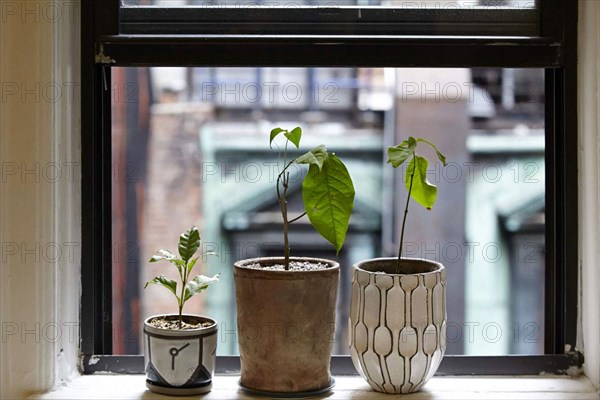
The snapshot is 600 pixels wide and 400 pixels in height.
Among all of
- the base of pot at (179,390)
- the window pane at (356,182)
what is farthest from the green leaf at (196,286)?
the window pane at (356,182)

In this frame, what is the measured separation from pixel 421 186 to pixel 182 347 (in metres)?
0.49

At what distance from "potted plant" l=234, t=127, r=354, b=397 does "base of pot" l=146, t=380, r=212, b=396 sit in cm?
8

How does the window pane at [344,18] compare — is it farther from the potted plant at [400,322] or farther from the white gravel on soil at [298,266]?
the white gravel on soil at [298,266]

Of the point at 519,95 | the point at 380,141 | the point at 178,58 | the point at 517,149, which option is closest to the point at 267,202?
the point at 380,141

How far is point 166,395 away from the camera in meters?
1.32

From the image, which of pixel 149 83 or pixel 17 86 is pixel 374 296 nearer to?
pixel 17 86

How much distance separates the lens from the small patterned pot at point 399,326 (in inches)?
50.2

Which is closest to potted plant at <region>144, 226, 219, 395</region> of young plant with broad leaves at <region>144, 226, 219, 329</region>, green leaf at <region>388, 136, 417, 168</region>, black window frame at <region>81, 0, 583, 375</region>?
young plant with broad leaves at <region>144, 226, 219, 329</region>

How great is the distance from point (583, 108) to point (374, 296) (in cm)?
53

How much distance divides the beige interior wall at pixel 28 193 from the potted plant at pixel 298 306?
1.11 feet

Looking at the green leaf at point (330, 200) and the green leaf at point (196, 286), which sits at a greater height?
the green leaf at point (330, 200)

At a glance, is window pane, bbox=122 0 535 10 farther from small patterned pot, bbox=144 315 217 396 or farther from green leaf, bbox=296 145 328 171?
small patterned pot, bbox=144 315 217 396

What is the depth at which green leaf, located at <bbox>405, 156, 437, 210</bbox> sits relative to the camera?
132 centimetres

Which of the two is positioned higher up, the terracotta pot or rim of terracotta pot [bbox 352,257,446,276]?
rim of terracotta pot [bbox 352,257,446,276]
